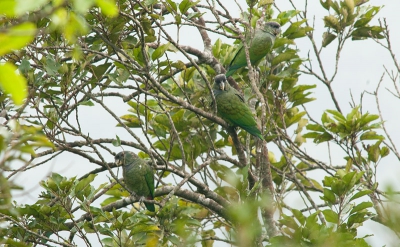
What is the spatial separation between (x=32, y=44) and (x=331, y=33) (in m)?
3.28

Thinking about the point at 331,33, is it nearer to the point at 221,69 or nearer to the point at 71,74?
the point at 221,69

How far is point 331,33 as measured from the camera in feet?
19.2

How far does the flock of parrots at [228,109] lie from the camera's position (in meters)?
5.17

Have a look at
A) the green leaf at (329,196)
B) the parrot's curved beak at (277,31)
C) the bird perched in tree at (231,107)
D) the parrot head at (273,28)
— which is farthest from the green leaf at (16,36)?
the parrot's curved beak at (277,31)

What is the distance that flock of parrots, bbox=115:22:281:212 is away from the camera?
5168mm

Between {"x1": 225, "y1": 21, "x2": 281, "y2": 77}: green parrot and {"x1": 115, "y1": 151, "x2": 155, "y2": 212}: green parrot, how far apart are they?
1.23 meters

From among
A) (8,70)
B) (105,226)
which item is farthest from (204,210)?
(8,70)

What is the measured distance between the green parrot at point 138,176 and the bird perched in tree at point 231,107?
3.00 ft

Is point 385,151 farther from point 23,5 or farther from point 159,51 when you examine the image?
point 23,5

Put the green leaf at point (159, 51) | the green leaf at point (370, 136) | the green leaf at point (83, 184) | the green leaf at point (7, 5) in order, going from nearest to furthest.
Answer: the green leaf at point (7, 5)
the green leaf at point (159, 51)
the green leaf at point (83, 184)
the green leaf at point (370, 136)

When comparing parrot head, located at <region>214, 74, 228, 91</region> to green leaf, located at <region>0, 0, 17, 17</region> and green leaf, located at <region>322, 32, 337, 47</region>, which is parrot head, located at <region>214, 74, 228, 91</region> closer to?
green leaf, located at <region>322, 32, 337, 47</region>

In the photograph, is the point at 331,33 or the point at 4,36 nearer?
the point at 4,36

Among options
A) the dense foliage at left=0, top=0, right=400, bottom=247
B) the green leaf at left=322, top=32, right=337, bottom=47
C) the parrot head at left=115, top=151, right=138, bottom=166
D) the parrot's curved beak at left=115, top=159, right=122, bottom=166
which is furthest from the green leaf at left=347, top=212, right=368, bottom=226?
the green leaf at left=322, top=32, right=337, bottom=47

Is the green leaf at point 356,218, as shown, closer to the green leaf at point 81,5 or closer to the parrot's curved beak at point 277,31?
the parrot's curved beak at point 277,31
